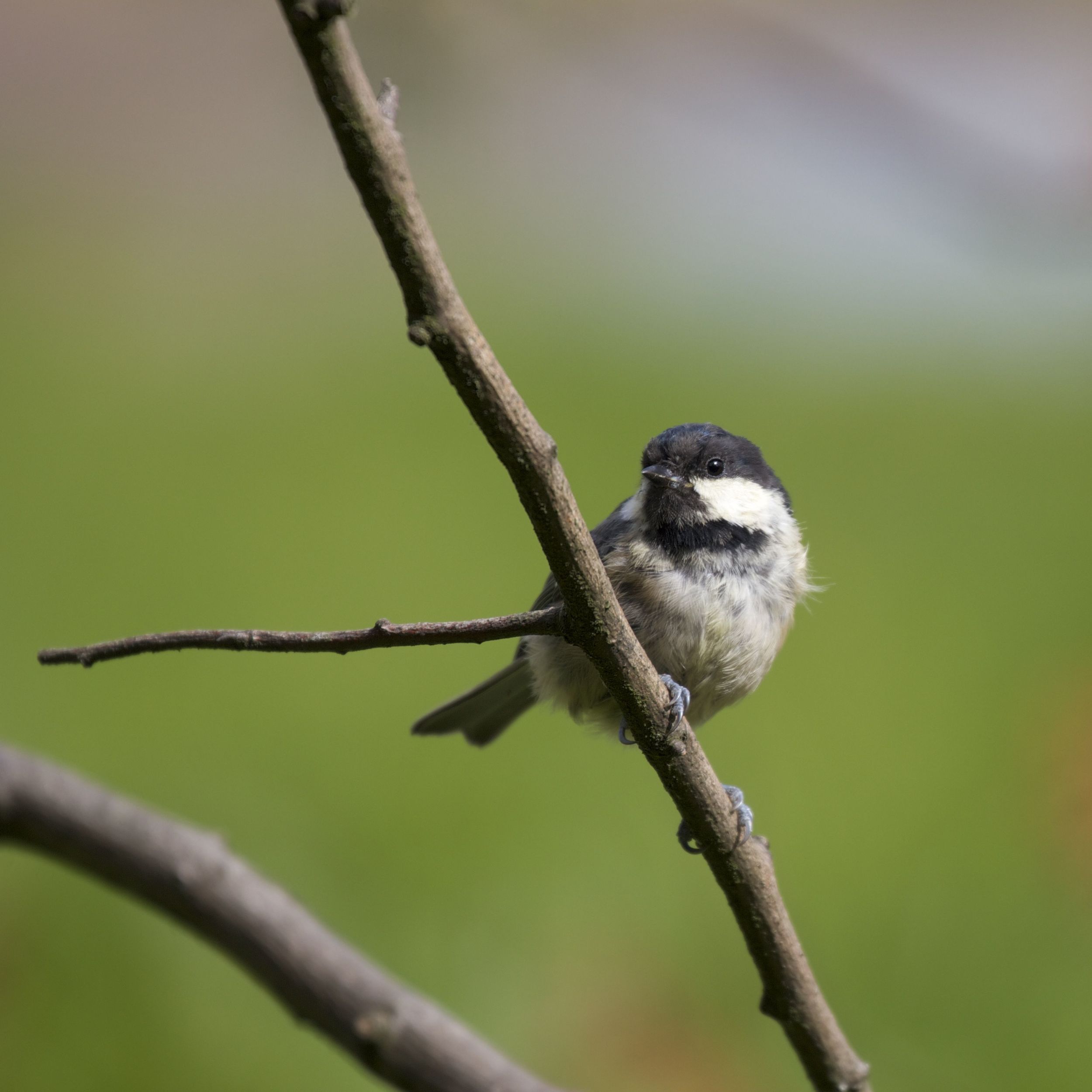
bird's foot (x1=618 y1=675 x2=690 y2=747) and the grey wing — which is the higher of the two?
the grey wing

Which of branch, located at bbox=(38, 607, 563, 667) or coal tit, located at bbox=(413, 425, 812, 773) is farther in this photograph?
coal tit, located at bbox=(413, 425, 812, 773)

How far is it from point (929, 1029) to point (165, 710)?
1882mm

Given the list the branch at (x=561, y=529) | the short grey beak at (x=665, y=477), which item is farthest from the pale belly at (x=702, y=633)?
the branch at (x=561, y=529)

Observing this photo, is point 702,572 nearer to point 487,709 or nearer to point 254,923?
point 487,709

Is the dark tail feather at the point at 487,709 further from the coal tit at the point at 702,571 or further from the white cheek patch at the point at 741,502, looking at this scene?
the white cheek patch at the point at 741,502

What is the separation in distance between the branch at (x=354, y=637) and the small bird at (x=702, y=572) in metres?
0.58

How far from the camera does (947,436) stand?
3.13 meters

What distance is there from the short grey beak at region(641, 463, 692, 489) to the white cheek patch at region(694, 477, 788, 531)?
3cm

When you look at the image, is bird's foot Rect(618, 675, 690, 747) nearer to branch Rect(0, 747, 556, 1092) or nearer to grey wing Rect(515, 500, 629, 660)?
grey wing Rect(515, 500, 629, 660)

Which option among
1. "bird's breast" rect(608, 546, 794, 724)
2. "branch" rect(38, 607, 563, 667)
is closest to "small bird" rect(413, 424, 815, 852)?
"bird's breast" rect(608, 546, 794, 724)

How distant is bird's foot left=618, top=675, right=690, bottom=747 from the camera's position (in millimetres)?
1033

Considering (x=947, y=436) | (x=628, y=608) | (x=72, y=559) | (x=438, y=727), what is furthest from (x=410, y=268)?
(x=947, y=436)

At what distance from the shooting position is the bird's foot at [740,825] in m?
1.20

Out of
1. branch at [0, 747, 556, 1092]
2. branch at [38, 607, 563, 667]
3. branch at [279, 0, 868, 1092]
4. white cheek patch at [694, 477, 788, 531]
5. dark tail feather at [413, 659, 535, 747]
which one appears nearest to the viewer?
branch at [279, 0, 868, 1092]
